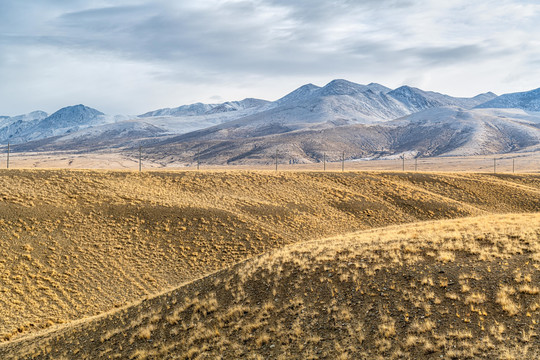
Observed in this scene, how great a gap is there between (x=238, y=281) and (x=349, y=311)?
7.13 meters

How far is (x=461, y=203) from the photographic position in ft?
203

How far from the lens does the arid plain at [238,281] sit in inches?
573

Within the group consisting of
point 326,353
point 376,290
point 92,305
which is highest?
point 376,290

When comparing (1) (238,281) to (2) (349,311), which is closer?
(2) (349,311)

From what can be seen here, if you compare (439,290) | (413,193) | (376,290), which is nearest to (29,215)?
(376,290)

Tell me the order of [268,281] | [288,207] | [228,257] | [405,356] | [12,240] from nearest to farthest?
[405,356] → [268,281] → [12,240] → [228,257] → [288,207]

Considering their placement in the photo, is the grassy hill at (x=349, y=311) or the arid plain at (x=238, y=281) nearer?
the grassy hill at (x=349, y=311)

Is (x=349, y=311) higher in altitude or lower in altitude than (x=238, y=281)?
higher

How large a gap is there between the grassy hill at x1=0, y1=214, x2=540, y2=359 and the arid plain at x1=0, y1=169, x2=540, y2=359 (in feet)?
0.23

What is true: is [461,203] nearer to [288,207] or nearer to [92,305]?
[288,207]

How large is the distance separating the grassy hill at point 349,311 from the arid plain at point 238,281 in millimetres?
71

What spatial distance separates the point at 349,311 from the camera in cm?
1627

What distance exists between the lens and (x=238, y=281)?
2136 cm

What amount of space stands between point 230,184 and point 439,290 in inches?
1774
